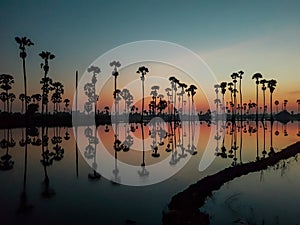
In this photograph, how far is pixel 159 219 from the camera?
13008 millimetres

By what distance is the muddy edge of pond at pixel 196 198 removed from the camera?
480 inches

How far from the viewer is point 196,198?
50.8ft

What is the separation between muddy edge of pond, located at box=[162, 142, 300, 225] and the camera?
1218cm

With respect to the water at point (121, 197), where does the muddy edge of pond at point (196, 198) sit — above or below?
above

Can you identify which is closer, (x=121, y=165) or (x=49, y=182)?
(x=49, y=182)

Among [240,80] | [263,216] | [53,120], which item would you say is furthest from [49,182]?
[240,80]

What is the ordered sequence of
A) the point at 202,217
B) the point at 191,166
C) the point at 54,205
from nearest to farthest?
the point at 202,217, the point at 54,205, the point at 191,166

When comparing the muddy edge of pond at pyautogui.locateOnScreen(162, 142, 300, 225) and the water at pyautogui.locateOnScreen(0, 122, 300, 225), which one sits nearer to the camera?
→ the muddy edge of pond at pyautogui.locateOnScreen(162, 142, 300, 225)

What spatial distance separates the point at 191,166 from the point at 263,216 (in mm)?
12546

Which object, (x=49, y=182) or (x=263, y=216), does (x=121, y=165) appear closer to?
(x=49, y=182)

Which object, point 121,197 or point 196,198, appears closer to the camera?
point 196,198

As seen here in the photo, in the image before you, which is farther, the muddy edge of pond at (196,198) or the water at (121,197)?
the water at (121,197)

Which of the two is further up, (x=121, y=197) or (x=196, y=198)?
(x=196, y=198)

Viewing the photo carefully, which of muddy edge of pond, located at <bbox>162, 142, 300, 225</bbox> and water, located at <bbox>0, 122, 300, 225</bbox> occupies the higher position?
muddy edge of pond, located at <bbox>162, 142, 300, 225</bbox>
